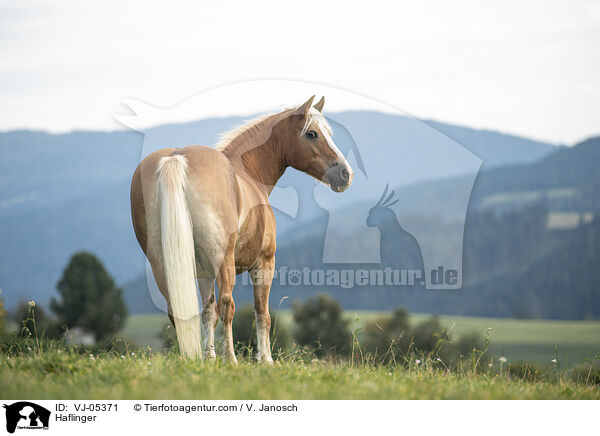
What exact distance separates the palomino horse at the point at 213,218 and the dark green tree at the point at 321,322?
191 feet

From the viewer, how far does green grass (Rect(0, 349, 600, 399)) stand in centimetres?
515

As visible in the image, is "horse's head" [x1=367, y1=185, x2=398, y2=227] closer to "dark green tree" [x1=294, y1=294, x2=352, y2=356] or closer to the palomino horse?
the palomino horse

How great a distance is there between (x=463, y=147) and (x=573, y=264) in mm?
167359

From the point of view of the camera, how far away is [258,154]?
332 inches

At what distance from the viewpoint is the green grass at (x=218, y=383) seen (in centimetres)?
515

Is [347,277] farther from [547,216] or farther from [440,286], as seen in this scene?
[547,216]

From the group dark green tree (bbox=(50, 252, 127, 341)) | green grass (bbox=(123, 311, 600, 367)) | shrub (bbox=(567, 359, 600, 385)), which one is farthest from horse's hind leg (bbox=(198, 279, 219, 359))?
green grass (bbox=(123, 311, 600, 367))

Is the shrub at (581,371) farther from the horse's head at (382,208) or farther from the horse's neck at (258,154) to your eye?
the horse's neck at (258,154)

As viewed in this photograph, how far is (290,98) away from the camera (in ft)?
29.6

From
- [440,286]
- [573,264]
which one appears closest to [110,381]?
[440,286]

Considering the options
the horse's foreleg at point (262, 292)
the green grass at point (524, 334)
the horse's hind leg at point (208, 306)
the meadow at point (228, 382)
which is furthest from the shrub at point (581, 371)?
the green grass at point (524, 334)
